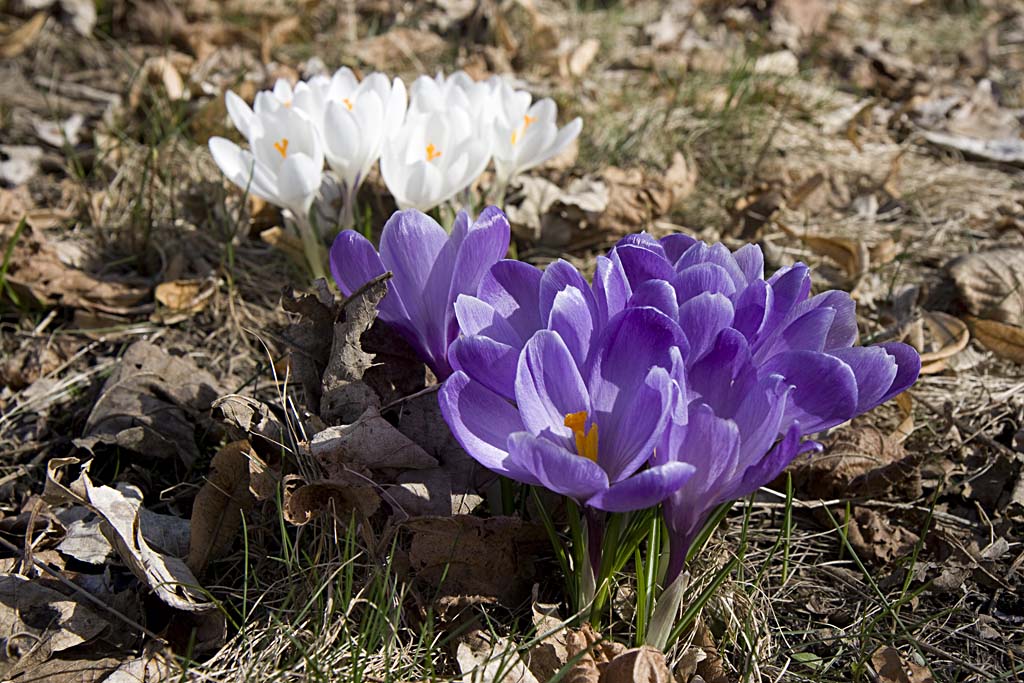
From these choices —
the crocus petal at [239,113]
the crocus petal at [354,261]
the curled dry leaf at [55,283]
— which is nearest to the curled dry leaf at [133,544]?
the crocus petal at [354,261]

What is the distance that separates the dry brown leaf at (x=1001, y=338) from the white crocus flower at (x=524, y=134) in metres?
1.24

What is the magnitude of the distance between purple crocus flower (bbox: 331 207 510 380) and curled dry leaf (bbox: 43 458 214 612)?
573mm

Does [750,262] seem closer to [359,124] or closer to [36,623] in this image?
[359,124]

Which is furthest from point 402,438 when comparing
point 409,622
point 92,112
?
point 92,112

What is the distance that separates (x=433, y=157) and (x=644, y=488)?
1.39 metres

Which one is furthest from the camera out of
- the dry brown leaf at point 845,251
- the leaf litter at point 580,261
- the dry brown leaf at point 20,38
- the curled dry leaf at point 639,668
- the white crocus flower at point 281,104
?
the dry brown leaf at point 20,38

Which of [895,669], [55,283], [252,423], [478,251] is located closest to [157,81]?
[55,283]

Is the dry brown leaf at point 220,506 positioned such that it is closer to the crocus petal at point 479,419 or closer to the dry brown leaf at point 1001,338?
the crocus petal at point 479,419

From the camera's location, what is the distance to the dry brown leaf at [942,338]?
2.45 m

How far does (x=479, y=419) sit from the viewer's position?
54.1 inches

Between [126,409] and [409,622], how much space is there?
85cm

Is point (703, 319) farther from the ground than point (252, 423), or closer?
farther from the ground

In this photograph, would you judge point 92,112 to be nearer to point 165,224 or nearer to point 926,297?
point 165,224

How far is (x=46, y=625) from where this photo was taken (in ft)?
5.43
